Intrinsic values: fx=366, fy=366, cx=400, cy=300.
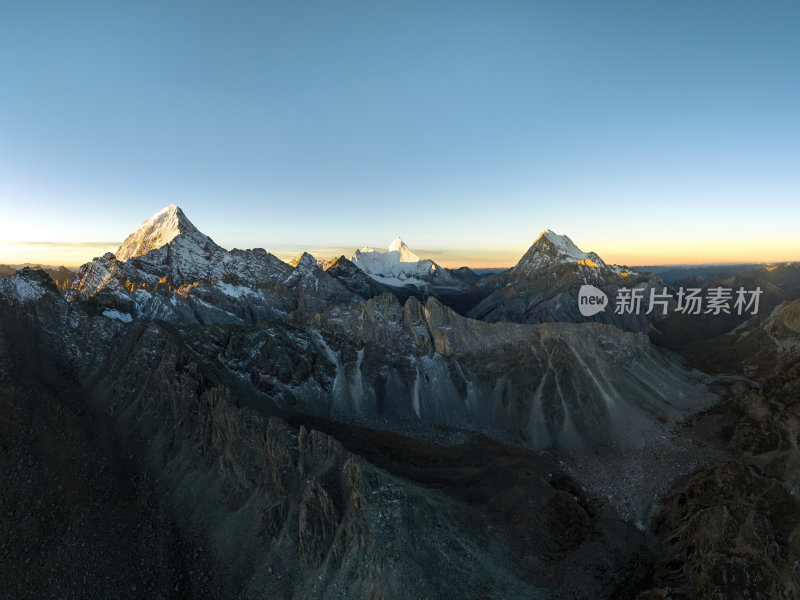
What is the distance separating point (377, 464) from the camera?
5434cm

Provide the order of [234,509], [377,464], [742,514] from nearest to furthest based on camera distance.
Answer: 1. [742,514]
2. [234,509]
3. [377,464]

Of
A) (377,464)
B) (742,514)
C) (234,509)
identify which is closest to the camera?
(742,514)

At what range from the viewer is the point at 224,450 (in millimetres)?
48156

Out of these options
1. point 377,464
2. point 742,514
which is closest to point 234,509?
point 377,464

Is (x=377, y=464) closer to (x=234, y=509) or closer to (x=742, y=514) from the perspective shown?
(x=234, y=509)

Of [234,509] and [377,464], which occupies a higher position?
[377,464]

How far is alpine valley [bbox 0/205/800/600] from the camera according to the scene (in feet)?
119

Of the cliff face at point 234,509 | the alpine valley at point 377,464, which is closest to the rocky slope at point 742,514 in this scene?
the alpine valley at point 377,464

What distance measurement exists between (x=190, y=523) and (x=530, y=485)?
44.7 metres

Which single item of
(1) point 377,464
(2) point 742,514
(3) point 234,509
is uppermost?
(2) point 742,514

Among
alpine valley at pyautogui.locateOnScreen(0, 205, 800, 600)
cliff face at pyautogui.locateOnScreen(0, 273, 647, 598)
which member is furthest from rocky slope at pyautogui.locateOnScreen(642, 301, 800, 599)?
cliff face at pyautogui.locateOnScreen(0, 273, 647, 598)

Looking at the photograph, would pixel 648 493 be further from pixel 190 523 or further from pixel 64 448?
pixel 64 448

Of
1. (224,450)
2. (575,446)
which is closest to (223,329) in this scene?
(224,450)

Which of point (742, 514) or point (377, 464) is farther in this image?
point (377, 464)
